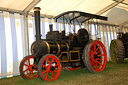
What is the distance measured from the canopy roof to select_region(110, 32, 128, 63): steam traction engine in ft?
4.49

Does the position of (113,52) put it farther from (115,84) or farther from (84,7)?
(115,84)

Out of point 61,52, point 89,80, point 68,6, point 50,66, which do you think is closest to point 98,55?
point 61,52

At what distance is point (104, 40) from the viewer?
7926 millimetres

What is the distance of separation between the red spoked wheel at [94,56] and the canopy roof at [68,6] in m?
2.00

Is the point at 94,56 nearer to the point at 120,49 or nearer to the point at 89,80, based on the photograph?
the point at 89,80

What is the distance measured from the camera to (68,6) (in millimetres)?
5480

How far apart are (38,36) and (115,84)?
232 cm

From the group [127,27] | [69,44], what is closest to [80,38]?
[69,44]

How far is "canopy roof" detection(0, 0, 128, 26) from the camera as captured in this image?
4.66 meters

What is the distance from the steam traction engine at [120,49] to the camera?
5.69 m

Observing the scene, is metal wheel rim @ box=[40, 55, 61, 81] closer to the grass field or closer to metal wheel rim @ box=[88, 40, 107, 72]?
the grass field

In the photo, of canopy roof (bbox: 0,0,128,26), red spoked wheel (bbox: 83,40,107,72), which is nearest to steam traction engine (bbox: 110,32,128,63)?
canopy roof (bbox: 0,0,128,26)

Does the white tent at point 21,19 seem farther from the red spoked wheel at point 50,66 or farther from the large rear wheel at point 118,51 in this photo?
the red spoked wheel at point 50,66

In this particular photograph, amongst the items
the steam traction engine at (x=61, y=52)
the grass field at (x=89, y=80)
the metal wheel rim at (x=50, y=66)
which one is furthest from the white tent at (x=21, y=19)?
the metal wheel rim at (x=50, y=66)
